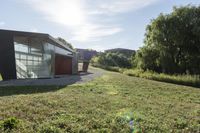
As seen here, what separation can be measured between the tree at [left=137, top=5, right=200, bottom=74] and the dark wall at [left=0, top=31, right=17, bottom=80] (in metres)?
20.4

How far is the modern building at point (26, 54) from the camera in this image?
54.1 ft

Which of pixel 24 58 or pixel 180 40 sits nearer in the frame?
pixel 24 58

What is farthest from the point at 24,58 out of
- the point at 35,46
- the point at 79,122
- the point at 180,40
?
the point at 180,40

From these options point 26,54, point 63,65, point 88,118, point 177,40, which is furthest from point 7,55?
point 177,40

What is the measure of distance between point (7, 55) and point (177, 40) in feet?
69.0

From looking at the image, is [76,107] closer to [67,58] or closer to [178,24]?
[67,58]

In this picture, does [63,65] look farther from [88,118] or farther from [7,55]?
[88,118]

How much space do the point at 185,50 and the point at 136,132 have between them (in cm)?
2851

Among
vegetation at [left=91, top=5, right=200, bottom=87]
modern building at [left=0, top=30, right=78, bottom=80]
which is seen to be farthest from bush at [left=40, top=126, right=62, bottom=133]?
vegetation at [left=91, top=5, right=200, bottom=87]

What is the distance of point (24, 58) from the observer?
1841cm

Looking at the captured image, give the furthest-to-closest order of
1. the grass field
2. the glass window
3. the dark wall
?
the glass window → the dark wall → the grass field

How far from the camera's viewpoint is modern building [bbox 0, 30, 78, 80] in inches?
650

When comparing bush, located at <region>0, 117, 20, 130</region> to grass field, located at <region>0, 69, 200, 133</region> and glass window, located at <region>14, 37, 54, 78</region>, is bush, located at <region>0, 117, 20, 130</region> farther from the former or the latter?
glass window, located at <region>14, 37, 54, 78</region>

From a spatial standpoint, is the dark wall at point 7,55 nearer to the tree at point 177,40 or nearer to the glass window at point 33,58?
the glass window at point 33,58
